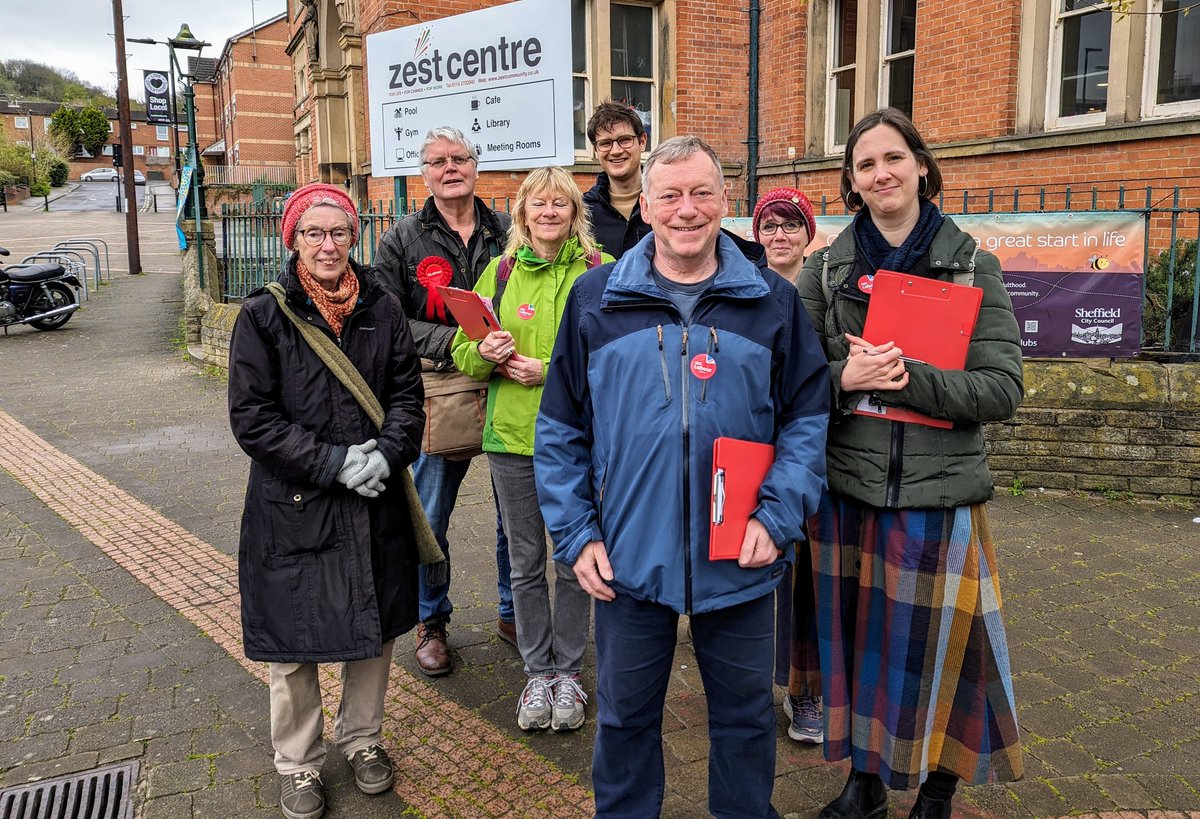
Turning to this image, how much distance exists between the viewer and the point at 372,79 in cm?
797

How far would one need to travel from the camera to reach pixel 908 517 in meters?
2.59

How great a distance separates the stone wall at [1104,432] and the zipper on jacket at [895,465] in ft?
13.6

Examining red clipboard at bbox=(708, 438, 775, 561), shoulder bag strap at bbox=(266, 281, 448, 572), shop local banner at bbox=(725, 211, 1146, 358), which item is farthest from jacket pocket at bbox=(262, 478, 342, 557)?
shop local banner at bbox=(725, 211, 1146, 358)

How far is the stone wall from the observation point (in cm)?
594

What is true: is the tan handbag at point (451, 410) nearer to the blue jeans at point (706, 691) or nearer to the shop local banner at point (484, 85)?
the blue jeans at point (706, 691)

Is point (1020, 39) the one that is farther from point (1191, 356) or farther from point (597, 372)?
point (597, 372)

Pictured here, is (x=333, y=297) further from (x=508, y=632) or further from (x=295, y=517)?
(x=508, y=632)

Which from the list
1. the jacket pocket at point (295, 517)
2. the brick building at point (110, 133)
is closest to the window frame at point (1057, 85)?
the jacket pocket at point (295, 517)

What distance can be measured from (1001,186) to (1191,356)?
13.1ft

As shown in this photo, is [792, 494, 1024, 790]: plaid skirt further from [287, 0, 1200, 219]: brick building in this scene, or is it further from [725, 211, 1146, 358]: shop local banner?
[287, 0, 1200, 219]: brick building

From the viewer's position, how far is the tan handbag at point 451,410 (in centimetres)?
360

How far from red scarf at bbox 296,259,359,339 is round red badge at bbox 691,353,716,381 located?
1.22 m

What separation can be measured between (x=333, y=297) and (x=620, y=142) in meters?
1.42

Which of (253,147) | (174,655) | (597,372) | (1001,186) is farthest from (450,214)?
(253,147)
